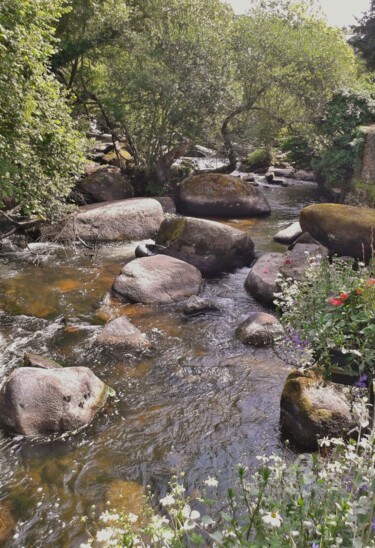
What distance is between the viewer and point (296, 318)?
4496 millimetres

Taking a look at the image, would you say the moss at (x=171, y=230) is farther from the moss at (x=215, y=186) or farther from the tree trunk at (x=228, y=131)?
the tree trunk at (x=228, y=131)

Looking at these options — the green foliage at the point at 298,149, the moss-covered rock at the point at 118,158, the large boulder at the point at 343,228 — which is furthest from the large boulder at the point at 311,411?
the moss-covered rock at the point at 118,158

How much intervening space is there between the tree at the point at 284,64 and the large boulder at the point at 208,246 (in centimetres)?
835

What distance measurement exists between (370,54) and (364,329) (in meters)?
32.3

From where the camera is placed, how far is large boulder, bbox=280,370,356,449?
5164 millimetres

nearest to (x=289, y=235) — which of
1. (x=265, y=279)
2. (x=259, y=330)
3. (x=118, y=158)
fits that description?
(x=265, y=279)

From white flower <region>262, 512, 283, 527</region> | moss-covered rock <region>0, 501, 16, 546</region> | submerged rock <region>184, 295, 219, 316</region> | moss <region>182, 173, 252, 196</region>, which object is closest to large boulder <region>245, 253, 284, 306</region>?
submerged rock <region>184, 295, 219, 316</region>

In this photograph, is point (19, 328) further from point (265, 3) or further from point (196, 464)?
point (265, 3)

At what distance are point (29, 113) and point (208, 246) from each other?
5.88 metres

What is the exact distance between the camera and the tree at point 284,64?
18391 millimetres

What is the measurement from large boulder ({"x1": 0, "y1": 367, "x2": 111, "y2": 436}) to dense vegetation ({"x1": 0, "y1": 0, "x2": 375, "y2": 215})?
30.5 feet

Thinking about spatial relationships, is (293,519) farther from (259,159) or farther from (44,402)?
(259,159)

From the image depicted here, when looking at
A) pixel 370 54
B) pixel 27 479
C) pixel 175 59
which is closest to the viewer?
pixel 27 479

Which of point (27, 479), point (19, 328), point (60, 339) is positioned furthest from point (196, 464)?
point (19, 328)
